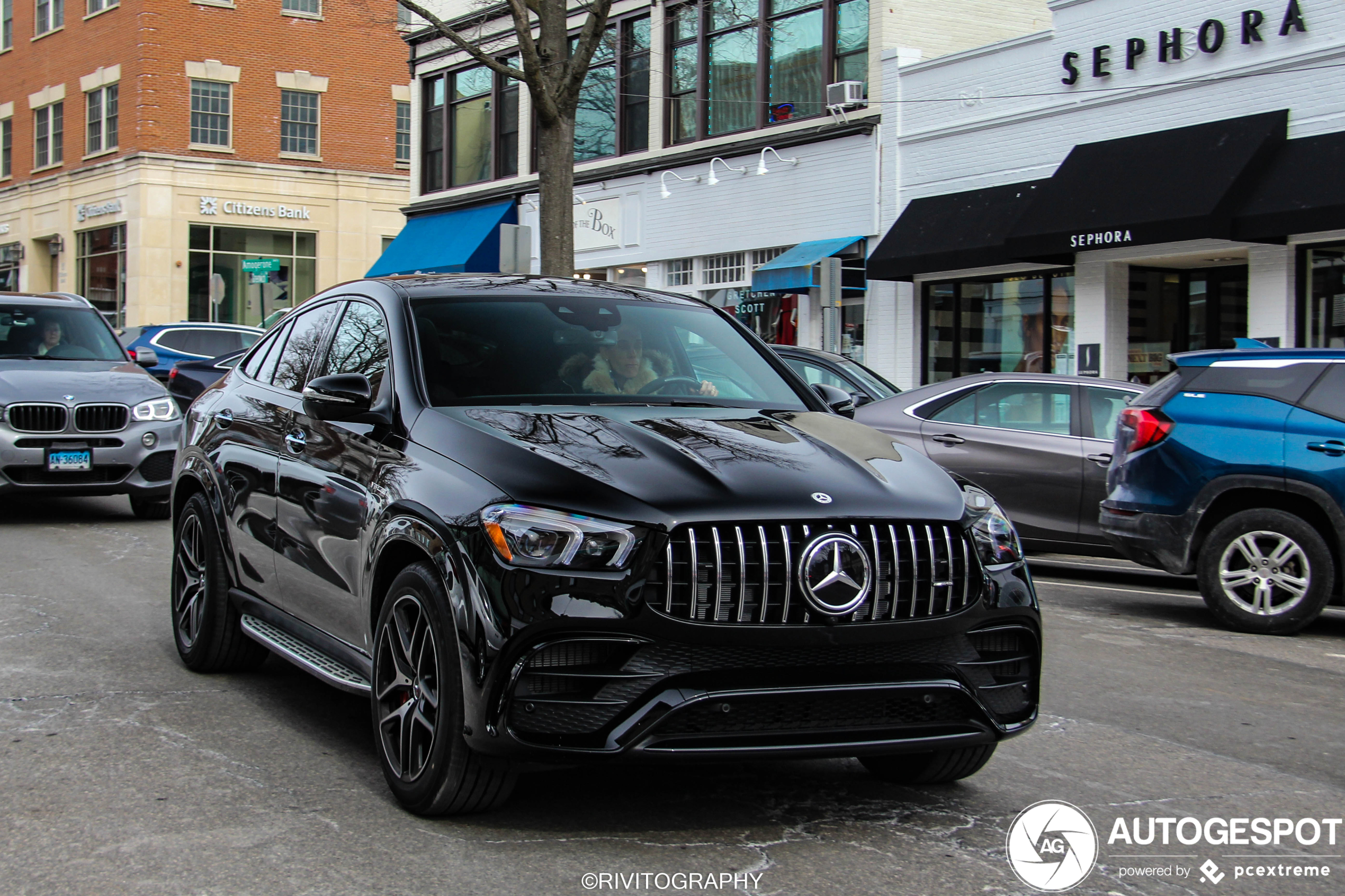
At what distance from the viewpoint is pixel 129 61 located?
4281cm

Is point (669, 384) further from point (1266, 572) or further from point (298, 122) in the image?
point (298, 122)

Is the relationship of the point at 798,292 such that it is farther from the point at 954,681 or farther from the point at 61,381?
the point at 954,681

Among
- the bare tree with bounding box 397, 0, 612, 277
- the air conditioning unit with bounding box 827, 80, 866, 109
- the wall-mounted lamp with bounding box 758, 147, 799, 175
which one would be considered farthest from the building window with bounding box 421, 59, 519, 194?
the bare tree with bounding box 397, 0, 612, 277

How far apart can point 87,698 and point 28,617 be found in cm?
228

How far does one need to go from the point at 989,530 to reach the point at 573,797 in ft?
5.08

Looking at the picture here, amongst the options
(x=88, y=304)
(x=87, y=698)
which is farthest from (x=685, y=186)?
(x=87, y=698)

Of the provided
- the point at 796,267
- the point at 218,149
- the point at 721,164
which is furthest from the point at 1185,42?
the point at 218,149

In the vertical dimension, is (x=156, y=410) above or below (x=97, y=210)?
below

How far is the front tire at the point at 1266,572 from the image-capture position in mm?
8711

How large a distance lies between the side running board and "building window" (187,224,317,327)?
1523 inches

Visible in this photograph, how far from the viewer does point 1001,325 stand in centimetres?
2112

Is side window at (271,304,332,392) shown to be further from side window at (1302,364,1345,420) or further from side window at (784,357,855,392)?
side window at (784,357,855,392)

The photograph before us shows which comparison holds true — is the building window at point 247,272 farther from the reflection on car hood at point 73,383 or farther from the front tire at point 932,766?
the front tire at point 932,766

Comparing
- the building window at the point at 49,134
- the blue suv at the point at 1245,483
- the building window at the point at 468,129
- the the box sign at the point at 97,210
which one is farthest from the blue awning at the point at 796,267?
the building window at the point at 49,134
